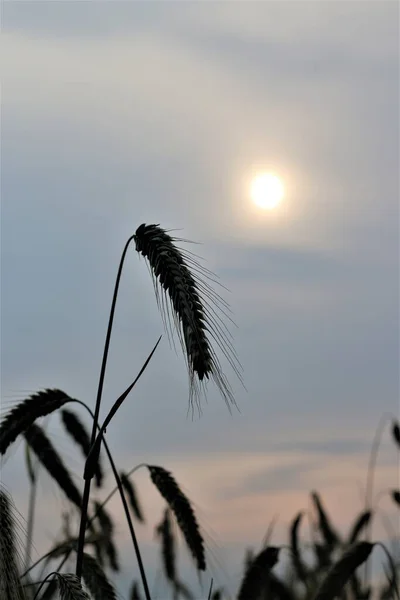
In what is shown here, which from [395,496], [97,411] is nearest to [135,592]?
[395,496]

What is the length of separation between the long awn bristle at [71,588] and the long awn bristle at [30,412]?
1693 millimetres

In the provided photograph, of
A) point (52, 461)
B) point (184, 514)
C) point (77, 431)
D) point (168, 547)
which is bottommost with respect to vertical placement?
point (184, 514)

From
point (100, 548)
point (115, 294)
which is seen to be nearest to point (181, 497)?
point (115, 294)

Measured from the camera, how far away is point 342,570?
8.09 metres

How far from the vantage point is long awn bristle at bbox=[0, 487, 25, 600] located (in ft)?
15.9

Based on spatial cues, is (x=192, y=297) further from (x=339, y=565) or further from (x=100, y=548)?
(x=100, y=548)

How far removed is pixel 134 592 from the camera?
957 centimetres

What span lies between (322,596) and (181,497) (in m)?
1.31

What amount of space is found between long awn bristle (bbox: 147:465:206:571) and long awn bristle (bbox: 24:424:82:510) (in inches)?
33.9

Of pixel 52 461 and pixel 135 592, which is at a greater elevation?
pixel 52 461

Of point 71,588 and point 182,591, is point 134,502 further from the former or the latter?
point 71,588

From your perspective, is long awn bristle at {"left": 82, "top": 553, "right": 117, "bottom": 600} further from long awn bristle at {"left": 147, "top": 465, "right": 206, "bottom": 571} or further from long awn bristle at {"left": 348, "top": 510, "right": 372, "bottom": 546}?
long awn bristle at {"left": 348, "top": 510, "right": 372, "bottom": 546}

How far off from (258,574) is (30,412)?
9.11 ft

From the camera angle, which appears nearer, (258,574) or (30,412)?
(30,412)
